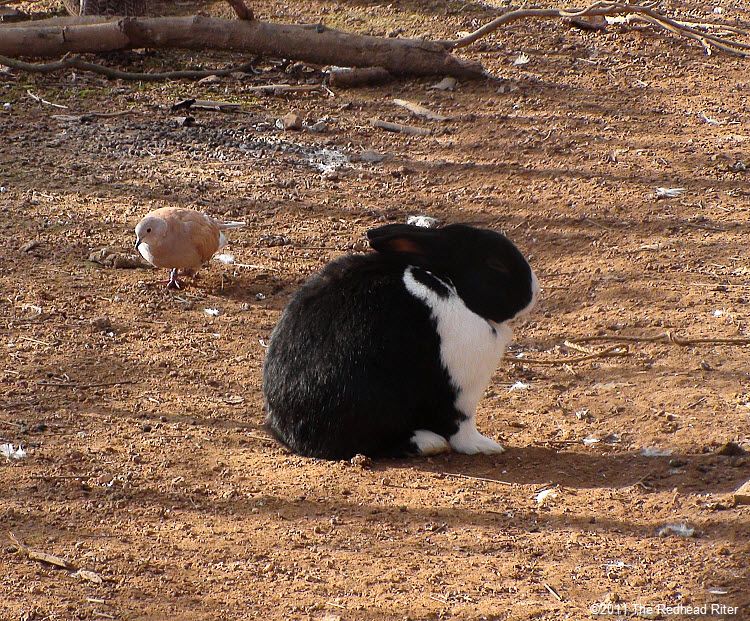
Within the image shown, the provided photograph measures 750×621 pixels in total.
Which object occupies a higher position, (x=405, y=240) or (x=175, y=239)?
(x=405, y=240)

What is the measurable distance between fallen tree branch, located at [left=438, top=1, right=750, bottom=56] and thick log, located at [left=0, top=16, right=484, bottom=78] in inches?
12.9

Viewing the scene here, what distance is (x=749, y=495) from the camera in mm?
4020

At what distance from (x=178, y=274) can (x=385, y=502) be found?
2.68 m

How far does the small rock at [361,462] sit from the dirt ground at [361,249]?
91 millimetres

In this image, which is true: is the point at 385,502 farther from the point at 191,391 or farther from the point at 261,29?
the point at 261,29

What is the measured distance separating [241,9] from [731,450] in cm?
632

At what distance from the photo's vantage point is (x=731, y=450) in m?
4.52

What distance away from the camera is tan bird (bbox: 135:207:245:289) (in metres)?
6.09

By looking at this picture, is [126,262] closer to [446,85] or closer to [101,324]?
[101,324]

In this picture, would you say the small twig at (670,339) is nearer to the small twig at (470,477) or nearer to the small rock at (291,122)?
the small twig at (470,477)

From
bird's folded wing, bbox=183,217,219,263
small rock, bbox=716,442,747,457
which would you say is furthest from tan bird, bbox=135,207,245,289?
small rock, bbox=716,442,747,457

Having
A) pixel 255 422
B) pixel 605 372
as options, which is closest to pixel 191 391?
pixel 255 422

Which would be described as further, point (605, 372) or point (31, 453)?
point (605, 372)

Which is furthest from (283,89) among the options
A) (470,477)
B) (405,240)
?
(470,477)
